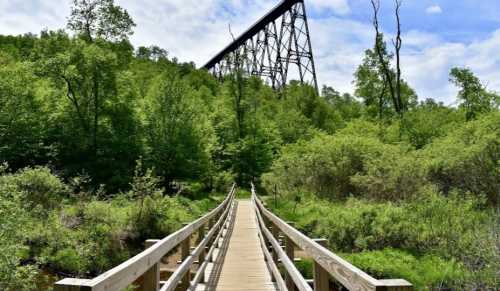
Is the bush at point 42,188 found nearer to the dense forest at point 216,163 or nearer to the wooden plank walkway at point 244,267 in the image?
the dense forest at point 216,163

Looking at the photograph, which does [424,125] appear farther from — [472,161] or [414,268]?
[414,268]

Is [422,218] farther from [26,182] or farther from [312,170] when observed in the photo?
[26,182]

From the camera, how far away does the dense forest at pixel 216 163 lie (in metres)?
12.8

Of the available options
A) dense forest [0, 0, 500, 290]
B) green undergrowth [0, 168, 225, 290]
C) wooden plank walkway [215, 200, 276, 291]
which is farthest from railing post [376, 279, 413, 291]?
green undergrowth [0, 168, 225, 290]

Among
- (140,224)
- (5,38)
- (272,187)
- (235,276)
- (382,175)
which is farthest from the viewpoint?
(5,38)

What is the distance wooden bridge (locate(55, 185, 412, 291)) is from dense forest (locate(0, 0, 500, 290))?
9.60ft

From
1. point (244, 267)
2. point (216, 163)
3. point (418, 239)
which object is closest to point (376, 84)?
point (216, 163)

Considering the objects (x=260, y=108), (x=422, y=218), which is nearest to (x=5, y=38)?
(x=260, y=108)

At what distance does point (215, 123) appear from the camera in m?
47.8

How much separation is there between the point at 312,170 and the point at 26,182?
519 inches

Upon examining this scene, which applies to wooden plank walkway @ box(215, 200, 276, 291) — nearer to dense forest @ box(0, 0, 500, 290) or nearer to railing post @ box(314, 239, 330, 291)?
dense forest @ box(0, 0, 500, 290)

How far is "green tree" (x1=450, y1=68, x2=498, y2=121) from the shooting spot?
98.4 feet

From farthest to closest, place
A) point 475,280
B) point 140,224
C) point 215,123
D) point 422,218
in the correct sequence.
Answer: point 215,123
point 140,224
point 422,218
point 475,280

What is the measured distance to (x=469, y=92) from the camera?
108ft
